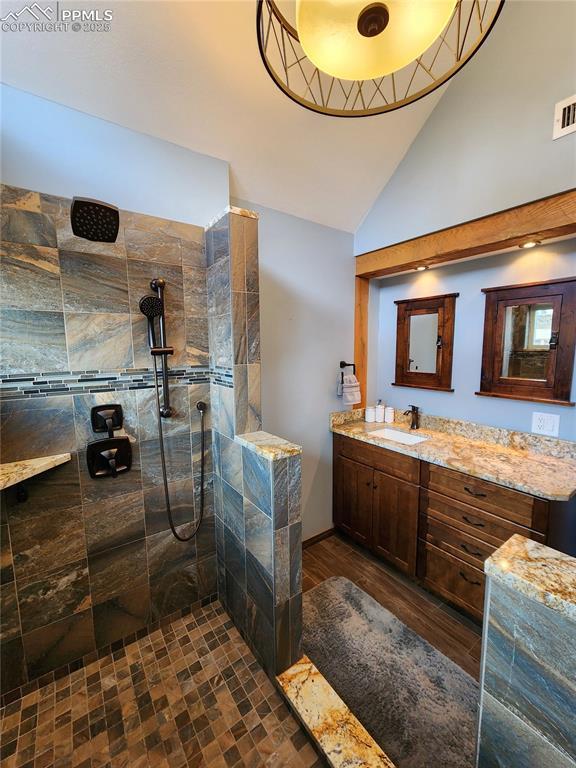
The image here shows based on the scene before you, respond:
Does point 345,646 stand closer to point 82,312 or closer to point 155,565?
point 155,565

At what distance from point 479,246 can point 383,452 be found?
4.78 ft

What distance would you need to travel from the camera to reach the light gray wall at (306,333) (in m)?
2.20

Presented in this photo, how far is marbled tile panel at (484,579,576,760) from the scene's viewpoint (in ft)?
2.12

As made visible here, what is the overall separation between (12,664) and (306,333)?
2.39 m

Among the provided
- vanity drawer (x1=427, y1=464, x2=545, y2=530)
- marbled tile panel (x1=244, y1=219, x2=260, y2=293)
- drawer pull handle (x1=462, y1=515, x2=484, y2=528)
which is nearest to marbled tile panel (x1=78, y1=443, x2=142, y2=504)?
marbled tile panel (x1=244, y1=219, x2=260, y2=293)

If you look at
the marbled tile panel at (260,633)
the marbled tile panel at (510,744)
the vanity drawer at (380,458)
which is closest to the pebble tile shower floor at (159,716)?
the marbled tile panel at (260,633)

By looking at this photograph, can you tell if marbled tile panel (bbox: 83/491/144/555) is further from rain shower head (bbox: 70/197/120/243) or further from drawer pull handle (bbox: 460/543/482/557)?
drawer pull handle (bbox: 460/543/482/557)

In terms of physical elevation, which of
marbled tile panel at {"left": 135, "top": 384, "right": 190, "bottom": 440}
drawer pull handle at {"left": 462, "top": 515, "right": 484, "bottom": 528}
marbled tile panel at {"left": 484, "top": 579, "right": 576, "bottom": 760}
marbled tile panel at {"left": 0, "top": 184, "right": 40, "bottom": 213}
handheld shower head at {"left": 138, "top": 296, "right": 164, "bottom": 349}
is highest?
marbled tile panel at {"left": 0, "top": 184, "right": 40, "bottom": 213}

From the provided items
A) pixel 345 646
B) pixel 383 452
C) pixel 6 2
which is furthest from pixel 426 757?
pixel 6 2

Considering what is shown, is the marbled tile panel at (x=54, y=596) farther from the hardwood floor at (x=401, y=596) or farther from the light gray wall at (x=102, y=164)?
the light gray wall at (x=102, y=164)

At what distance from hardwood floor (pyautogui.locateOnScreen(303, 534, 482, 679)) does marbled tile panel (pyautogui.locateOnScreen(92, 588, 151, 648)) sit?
1039 millimetres

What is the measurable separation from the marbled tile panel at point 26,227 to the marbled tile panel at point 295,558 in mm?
1689

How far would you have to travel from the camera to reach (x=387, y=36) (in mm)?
843

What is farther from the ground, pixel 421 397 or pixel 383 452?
pixel 421 397
